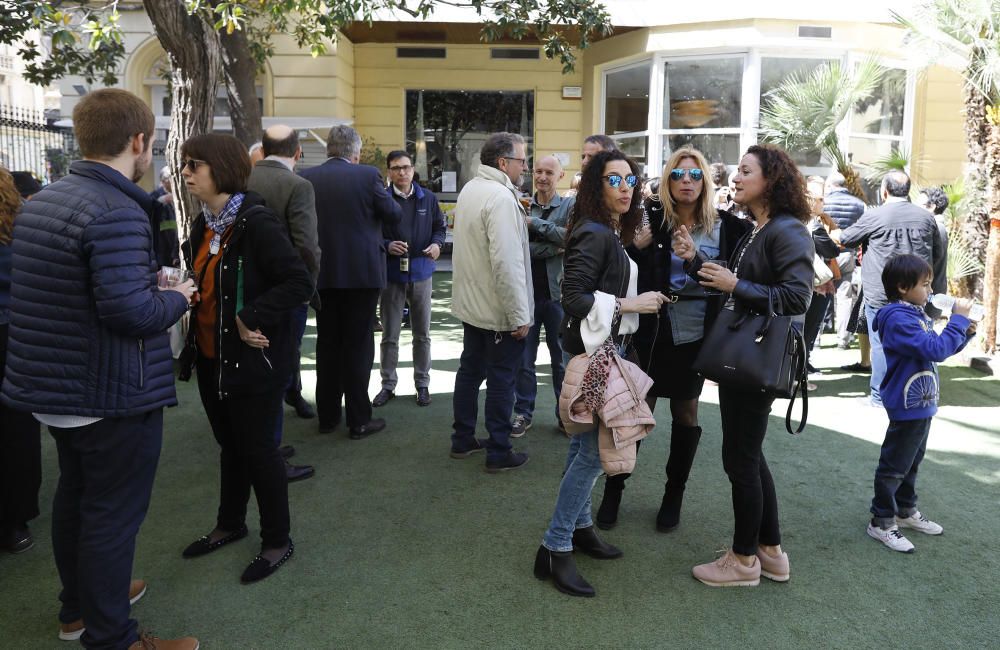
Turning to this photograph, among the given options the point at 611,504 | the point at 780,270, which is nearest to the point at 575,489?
the point at 611,504

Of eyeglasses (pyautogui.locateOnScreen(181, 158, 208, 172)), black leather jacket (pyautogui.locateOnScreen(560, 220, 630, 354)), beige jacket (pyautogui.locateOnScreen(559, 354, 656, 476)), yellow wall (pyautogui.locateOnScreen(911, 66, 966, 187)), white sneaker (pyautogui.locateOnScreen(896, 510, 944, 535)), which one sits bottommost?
white sneaker (pyautogui.locateOnScreen(896, 510, 944, 535))

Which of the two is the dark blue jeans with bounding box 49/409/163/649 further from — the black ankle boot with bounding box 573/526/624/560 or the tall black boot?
the tall black boot

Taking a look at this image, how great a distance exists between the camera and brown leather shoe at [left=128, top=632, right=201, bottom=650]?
2826mm

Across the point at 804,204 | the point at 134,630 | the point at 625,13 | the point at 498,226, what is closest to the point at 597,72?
the point at 625,13

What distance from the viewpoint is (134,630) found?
2814 mm

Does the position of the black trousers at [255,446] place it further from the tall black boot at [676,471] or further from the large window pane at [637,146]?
the large window pane at [637,146]

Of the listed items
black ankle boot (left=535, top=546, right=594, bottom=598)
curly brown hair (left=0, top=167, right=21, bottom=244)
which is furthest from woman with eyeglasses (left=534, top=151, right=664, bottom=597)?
curly brown hair (left=0, top=167, right=21, bottom=244)

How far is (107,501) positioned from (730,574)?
8.15 ft

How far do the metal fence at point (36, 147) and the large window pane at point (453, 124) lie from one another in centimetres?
584

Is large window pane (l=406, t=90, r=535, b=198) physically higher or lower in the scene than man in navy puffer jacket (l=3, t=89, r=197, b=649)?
higher

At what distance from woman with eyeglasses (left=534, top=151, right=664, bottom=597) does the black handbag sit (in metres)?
0.30

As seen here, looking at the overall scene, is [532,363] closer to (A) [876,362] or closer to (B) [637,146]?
(A) [876,362]

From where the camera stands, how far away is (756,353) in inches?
125

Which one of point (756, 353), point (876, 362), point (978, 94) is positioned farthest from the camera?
point (978, 94)
